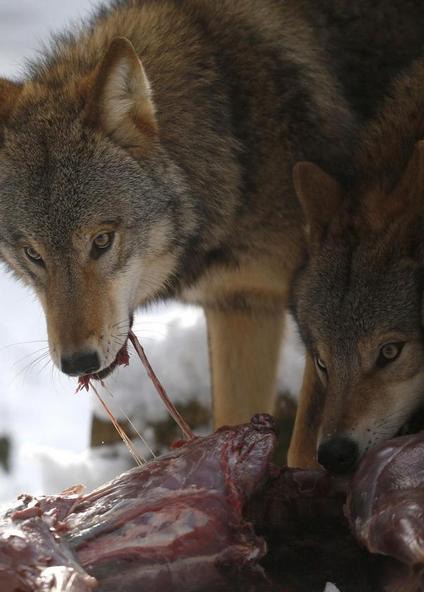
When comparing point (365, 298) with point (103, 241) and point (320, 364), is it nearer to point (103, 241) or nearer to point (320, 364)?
point (320, 364)

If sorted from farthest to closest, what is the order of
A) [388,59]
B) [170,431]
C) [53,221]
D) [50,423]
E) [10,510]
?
[50,423], [170,431], [388,59], [53,221], [10,510]

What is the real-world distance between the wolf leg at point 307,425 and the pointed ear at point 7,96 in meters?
1.67

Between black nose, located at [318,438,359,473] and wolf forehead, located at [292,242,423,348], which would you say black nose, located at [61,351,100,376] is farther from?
black nose, located at [318,438,359,473]

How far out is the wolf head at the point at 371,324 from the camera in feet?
13.2

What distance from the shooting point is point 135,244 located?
15.3ft

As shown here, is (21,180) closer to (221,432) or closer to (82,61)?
(82,61)

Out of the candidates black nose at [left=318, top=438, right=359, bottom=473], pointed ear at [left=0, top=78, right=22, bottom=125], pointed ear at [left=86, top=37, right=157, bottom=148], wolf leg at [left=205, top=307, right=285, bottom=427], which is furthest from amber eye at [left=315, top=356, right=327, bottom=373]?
pointed ear at [left=0, top=78, right=22, bottom=125]

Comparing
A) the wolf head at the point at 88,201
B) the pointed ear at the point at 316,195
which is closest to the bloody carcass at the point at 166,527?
the wolf head at the point at 88,201

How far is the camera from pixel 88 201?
4.52 metres

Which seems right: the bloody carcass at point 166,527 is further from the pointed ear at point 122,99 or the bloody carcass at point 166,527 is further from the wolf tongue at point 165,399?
the pointed ear at point 122,99

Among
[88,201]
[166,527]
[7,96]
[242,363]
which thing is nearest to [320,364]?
[166,527]

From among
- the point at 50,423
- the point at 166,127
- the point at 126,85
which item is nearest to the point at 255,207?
the point at 166,127

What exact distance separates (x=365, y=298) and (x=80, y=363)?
1.10 metres

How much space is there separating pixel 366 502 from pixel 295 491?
0.39 metres
